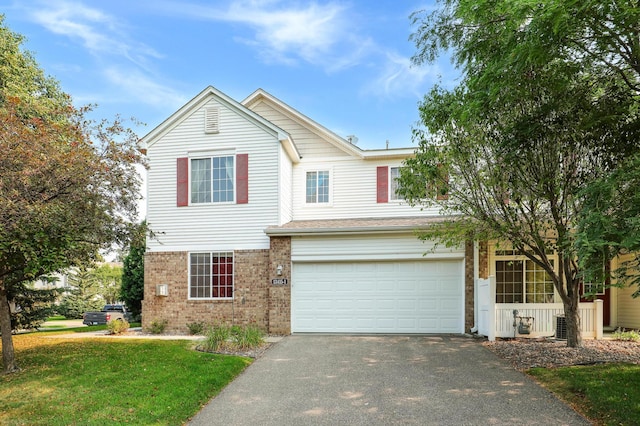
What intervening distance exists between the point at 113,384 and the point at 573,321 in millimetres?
9823

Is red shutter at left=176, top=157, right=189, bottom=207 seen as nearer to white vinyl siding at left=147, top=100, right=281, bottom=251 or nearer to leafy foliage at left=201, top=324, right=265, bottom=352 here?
white vinyl siding at left=147, top=100, right=281, bottom=251

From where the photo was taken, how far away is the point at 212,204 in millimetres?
13891

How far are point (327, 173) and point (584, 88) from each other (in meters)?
9.15

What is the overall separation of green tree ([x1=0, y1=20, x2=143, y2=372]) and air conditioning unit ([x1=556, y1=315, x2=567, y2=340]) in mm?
10796

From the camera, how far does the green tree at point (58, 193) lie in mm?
7289

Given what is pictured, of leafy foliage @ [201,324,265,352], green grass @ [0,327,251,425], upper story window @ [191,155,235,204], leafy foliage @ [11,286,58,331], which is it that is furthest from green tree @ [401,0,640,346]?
leafy foliage @ [11,286,58,331]

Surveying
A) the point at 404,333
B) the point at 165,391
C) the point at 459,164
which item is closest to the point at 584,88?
the point at 459,164

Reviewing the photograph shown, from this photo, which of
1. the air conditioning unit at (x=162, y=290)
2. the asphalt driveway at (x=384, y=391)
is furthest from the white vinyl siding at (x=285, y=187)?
the asphalt driveway at (x=384, y=391)

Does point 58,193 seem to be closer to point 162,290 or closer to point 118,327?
point 162,290

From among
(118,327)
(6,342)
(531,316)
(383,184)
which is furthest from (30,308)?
(531,316)

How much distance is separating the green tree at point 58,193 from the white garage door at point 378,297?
19.4 feet

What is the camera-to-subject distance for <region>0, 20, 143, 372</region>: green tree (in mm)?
7289

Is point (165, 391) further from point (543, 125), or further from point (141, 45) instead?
point (141, 45)

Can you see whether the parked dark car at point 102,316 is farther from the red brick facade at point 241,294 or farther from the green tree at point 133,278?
the red brick facade at point 241,294
